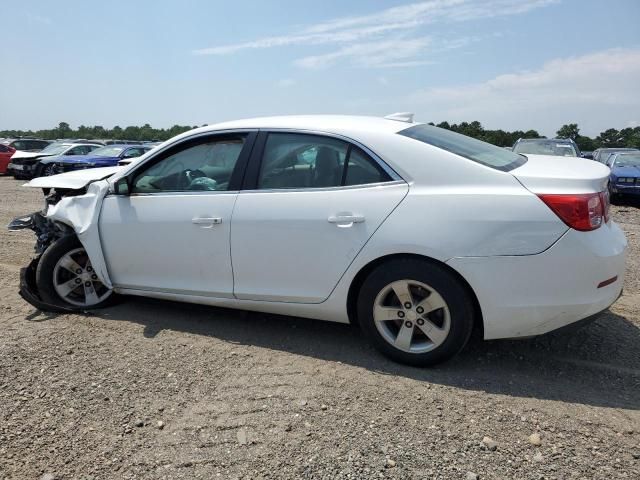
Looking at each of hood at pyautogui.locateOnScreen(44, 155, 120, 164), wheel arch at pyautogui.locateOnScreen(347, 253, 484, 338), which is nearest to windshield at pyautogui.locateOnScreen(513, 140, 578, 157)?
wheel arch at pyautogui.locateOnScreen(347, 253, 484, 338)

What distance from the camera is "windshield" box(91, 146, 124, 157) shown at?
17.3 metres

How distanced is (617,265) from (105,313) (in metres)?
3.80

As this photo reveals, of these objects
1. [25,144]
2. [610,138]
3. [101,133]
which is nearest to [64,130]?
[101,133]

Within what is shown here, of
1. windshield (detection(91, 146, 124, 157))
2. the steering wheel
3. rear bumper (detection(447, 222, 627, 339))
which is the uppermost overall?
the steering wheel

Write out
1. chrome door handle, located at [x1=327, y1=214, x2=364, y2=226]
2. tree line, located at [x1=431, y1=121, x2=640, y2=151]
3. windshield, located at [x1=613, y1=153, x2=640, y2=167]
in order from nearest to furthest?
chrome door handle, located at [x1=327, y1=214, x2=364, y2=226] → windshield, located at [x1=613, y1=153, x2=640, y2=167] → tree line, located at [x1=431, y1=121, x2=640, y2=151]

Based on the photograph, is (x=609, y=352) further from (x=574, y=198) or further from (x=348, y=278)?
(x=348, y=278)

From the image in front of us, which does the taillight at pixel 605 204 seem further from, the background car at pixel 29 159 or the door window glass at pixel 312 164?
the background car at pixel 29 159

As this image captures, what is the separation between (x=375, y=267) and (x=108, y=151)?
16781 millimetres

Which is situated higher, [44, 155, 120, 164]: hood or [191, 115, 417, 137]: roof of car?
[191, 115, 417, 137]: roof of car

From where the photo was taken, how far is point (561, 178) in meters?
2.90

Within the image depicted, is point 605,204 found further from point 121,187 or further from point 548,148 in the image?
point 548,148

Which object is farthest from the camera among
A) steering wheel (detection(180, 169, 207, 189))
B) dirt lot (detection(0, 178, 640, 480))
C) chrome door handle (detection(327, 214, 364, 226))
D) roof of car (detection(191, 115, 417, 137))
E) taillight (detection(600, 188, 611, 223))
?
steering wheel (detection(180, 169, 207, 189))

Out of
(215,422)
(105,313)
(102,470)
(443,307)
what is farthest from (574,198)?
(105,313)

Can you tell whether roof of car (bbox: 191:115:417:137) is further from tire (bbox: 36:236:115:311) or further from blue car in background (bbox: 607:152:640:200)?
blue car in background (bbox: 607:152:640:200)
